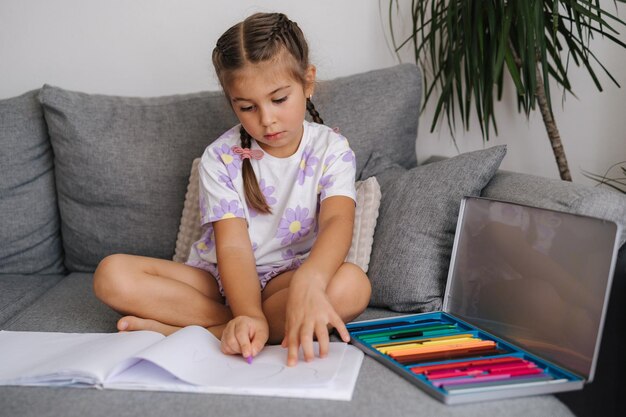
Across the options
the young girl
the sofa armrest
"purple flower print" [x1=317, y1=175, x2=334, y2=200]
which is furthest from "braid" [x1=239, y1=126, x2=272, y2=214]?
the sofa armrest

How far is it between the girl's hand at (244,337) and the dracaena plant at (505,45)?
0.88 metres

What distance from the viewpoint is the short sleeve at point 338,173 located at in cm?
132

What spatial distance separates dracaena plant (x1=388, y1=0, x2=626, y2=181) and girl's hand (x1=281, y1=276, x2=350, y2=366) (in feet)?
2.59

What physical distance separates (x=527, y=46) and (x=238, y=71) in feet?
2.35

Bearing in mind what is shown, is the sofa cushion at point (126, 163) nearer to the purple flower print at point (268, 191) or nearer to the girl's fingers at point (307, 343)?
the purple flower print at point (268, 191)

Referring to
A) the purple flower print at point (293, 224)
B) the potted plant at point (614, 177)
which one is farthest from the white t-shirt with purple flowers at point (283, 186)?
the potted plant at point (614, 177)

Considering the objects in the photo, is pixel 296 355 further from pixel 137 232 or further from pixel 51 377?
pixel 137 232

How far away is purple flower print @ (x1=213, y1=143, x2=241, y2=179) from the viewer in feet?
4.46

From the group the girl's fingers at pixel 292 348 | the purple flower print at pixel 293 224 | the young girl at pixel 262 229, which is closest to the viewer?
the girl's fingers at pixel 292 348

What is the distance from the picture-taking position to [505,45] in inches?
59.0

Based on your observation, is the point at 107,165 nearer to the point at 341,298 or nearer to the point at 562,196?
the point at 341,298

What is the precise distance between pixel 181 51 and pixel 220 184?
748 millimetres

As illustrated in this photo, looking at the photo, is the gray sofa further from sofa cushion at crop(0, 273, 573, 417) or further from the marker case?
sofa cushion at crop(0, 273, 573, 417)

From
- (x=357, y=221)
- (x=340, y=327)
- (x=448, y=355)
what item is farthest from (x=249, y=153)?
(x=448, y=355)
